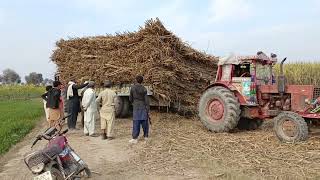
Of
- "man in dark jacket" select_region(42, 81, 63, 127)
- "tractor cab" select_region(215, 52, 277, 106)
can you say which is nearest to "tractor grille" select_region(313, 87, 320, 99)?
"tractor cab" select_region(215, 52, 277, 106)

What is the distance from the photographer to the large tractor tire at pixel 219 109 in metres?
A: 12.3

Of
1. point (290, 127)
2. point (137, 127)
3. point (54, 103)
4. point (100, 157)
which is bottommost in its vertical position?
point (100, 157)

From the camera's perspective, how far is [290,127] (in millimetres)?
10633

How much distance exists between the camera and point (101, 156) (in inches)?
406

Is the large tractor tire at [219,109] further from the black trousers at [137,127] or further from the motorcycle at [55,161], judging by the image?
the motorcycle at [55,161]

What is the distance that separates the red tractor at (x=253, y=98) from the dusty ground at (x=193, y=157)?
0.43m

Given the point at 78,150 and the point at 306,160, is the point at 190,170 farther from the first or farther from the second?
the point at 78,150

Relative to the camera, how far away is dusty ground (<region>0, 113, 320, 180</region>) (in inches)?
322

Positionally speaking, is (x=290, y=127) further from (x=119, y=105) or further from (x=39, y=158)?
(x=119, y=105)

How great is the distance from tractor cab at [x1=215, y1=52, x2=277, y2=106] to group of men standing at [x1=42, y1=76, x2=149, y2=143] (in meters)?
2.52

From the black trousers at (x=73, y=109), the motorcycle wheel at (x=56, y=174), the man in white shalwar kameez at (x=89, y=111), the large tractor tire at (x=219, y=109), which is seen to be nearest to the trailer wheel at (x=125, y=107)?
the black trousers at (x=73, y=109)

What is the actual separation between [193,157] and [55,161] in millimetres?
3118

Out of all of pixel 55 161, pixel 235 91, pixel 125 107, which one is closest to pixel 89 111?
pixel 125 107

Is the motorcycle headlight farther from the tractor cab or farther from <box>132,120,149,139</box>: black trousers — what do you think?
the tractor cab
